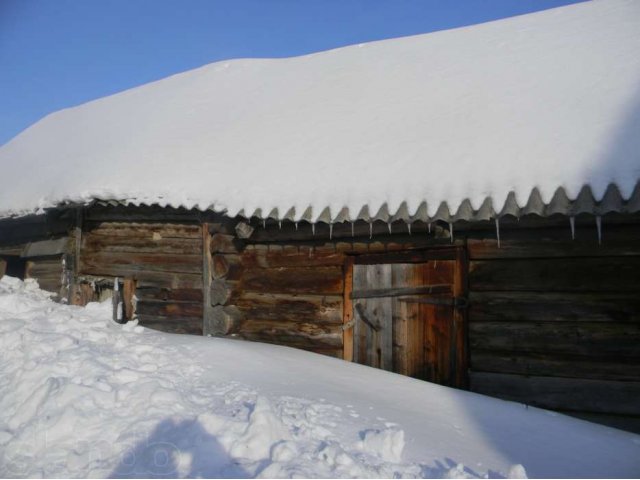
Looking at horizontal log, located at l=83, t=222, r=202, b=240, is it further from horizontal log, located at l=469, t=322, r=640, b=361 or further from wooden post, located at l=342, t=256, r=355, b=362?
horizontal log, located at l=469, t=322, r=640, b=361

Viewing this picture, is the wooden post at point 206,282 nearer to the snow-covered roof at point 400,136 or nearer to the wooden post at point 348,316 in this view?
the snow-covered roof at point 400,136

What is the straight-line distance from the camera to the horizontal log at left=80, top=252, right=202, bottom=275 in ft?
20.9

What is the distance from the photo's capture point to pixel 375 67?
864cm

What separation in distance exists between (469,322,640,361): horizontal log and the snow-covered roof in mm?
1245

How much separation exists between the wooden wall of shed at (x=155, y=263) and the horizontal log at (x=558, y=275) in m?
3.72

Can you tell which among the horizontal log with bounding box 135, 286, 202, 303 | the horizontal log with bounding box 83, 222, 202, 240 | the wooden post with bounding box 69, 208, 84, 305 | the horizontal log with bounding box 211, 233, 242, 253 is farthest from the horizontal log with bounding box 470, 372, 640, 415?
the wooden post with bounding box 69, 208, 84, 305

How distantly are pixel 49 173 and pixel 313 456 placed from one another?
8.08 meters

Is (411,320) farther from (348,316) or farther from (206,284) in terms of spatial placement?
(206,284)

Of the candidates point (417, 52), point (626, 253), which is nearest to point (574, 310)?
point (626, 253)

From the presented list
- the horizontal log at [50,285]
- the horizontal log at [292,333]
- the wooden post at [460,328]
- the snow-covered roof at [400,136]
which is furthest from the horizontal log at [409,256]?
the horizontal log at [50,285]

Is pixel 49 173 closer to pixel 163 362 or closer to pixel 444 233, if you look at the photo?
pixel 163 362

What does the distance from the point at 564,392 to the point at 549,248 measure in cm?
137

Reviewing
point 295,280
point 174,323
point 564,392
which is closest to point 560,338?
point 564,392

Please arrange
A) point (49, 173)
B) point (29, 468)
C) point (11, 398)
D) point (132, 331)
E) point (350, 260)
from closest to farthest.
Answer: point (29, 468)
point (11, 398)
point (132, 331)
point (350, 260)
point (49, 173)
